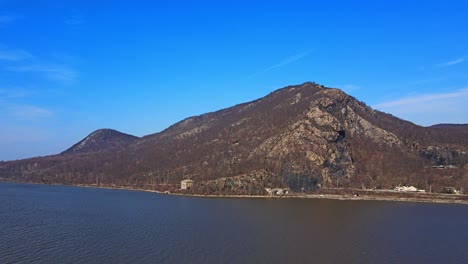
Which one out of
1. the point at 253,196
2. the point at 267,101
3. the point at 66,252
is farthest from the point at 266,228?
the point at 267,101

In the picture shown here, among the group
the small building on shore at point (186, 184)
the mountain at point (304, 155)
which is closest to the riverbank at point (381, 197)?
the mountain at point (304, 155)

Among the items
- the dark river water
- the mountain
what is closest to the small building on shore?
the mountain

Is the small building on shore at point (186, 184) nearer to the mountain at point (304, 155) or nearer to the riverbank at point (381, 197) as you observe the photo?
the mountain at point (304, 155)

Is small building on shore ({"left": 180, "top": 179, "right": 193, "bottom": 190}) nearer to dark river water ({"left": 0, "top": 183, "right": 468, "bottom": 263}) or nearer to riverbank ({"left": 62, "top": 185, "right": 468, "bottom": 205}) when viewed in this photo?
riverbank ({"left": 62, "top": 185, "right": 468, "bottom": 205})

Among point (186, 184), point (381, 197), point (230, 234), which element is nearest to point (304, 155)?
point (381, 197)

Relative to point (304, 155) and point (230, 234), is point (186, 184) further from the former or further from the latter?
point (230, 234)

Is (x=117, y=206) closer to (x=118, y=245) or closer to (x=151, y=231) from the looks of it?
(x=151, y=231)
